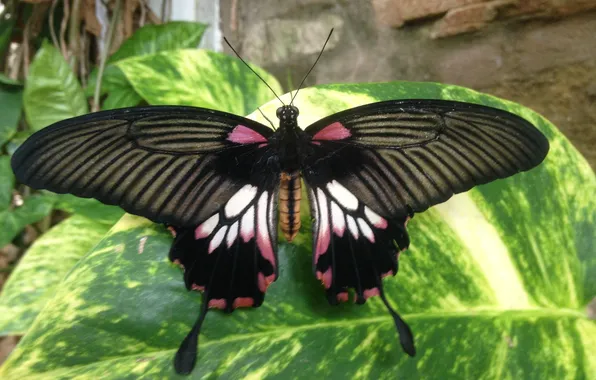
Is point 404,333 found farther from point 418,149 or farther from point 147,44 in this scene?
point 147,44

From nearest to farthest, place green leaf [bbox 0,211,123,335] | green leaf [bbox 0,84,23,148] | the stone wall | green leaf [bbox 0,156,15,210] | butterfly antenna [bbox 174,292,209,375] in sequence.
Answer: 1. butterfly antenna [bbox 174,292,209,375]
2. green leaf [bbox 0,211,123,335]
3. the stone wall
4. green leaf [bbox 0,156,15,210]
5. green leaf [bbox 0,84,23,148]

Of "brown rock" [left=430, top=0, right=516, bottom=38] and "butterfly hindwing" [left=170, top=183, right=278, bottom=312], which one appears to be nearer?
"butterfly hindwing" [left=170, top=183, right=278, bottom=312]

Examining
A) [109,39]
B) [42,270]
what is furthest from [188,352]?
[109,39]

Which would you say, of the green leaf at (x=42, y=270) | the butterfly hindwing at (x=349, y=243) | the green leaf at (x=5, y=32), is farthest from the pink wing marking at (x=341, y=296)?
the green leaf at (x=5, y=32)

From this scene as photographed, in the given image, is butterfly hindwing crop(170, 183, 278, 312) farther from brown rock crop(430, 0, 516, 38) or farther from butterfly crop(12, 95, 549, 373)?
brown rock crop(430, 0, 516, 38)

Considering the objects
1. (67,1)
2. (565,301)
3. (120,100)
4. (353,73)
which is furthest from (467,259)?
(67,1)

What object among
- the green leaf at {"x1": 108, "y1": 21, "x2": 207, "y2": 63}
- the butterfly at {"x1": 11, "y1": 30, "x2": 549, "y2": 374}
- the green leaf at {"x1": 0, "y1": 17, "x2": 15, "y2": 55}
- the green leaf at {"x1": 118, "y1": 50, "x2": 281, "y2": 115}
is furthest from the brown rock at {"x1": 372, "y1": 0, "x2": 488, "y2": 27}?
the green leaf at {"x1": 0, "y1": 17, "x2": 15, "y2": 55}

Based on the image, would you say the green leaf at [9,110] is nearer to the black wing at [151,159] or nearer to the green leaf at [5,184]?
the green leaf at [5,184]
